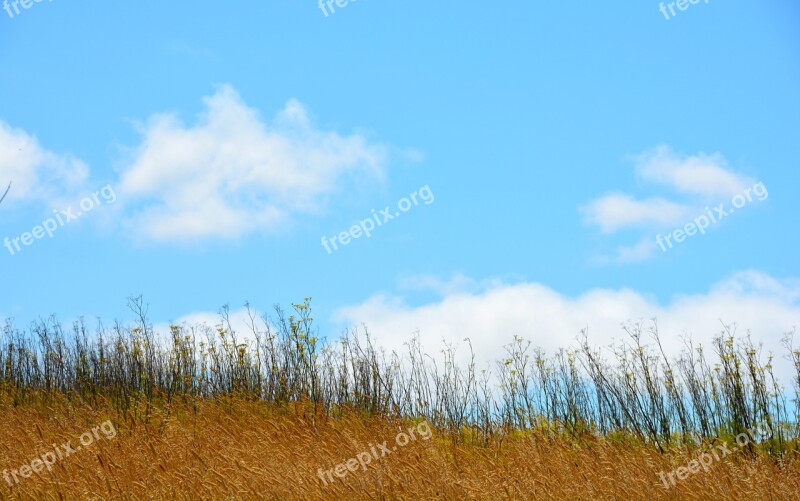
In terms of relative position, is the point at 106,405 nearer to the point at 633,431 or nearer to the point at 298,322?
the point at 298,322

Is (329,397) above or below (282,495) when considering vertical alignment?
above

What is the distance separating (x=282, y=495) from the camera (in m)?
6.77

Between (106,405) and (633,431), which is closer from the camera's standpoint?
(633,431)

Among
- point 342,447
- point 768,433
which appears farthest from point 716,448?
point 342,447

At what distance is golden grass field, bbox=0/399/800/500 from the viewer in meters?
6.98

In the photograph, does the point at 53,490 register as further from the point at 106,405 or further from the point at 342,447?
the point at 106,405

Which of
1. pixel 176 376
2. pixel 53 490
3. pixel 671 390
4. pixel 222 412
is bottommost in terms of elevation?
pixel 53 490

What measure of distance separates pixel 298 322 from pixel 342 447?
4.38 metres

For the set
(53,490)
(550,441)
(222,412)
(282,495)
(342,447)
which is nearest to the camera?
(282,495)

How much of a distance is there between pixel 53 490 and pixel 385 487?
362 cm

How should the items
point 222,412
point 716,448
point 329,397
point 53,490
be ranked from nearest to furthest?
point 53,490 → point 716,448 → point 222,412 → point 329,397

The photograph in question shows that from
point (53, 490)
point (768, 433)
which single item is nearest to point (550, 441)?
point (768, 433)

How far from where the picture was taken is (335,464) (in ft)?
27.9

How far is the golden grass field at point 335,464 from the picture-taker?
22.9 feet
